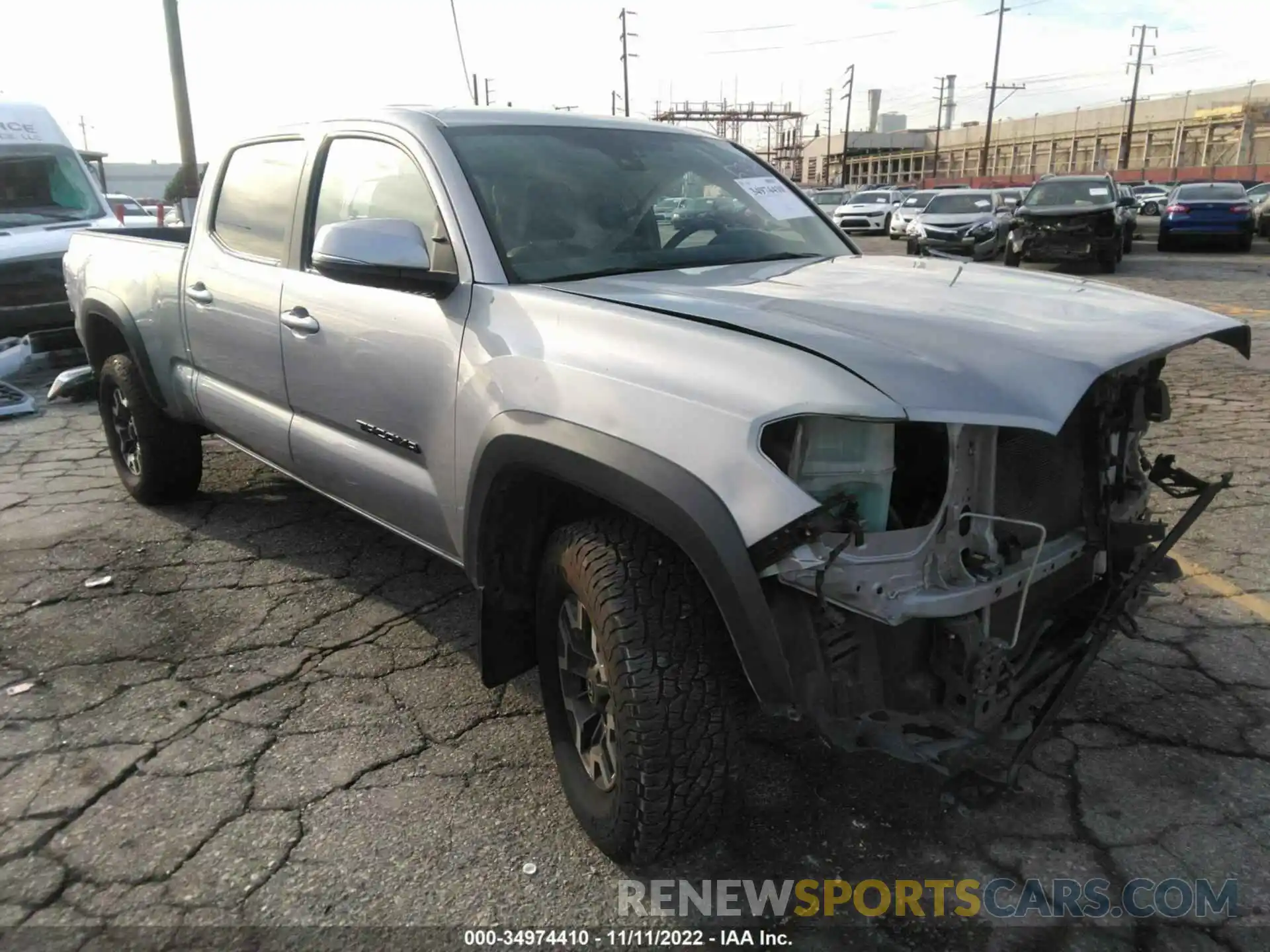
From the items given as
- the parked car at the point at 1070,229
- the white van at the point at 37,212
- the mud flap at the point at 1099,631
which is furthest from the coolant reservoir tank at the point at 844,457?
the parked car at the point at 1070,229

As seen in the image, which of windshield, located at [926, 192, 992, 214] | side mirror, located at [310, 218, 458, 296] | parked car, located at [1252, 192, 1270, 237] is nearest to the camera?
side mirror, located at [310, 218, 458, 296]

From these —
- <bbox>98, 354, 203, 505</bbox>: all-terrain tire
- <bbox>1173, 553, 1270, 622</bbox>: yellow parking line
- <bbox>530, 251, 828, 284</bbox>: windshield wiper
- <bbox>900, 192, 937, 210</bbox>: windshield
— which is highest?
<bbox>530, 251, 828, 284</bbox>: windshield wiper

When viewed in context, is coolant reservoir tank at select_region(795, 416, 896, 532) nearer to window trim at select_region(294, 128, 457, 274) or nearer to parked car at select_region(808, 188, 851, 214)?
window trim at select_region(294, 128, 457, 274)

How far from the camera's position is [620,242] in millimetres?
2955

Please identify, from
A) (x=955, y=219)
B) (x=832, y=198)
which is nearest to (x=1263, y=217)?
(x=955, y=219)

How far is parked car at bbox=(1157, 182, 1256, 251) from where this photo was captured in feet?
65.7

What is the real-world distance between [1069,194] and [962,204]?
297 centimetres

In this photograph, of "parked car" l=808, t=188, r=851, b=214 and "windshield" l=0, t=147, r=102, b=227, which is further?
"parked car" l=808, t=188, r=851, b=214

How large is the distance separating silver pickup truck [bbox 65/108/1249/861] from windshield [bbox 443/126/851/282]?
0.5 inches

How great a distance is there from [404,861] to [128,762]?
1.03 m

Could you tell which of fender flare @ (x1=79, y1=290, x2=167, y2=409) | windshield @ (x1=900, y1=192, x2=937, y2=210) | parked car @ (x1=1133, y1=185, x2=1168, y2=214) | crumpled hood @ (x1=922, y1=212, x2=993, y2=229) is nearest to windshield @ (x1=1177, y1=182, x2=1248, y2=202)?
windshield @ (x1=900, y1=192, x2=937, y2=210)

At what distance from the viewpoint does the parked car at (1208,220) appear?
2003 cm

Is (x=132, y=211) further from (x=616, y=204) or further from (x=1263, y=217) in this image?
(x=1263, y=217)

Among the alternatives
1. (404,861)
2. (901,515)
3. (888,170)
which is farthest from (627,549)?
(888,170)
